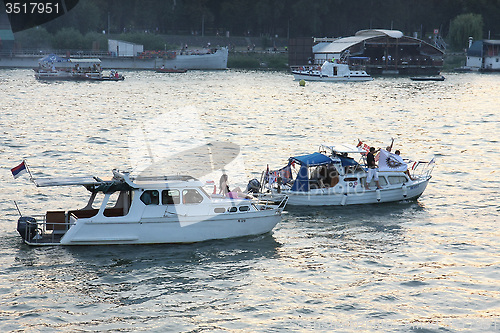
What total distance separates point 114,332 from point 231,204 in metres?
10.0

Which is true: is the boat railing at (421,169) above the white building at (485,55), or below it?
below

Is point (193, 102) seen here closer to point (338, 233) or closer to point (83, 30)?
point (338, 233)

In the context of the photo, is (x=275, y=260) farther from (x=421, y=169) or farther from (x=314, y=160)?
(x=421, y=169)

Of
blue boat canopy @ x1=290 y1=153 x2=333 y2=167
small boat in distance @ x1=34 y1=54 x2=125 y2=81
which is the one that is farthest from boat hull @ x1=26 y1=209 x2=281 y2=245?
small boat in distance @ x1=34 y1=54 x2=125 y2=81

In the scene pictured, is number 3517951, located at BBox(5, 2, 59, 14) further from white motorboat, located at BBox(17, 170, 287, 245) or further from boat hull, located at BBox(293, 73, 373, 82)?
white motorboat, located at BBox(17, 170, 287, 245)

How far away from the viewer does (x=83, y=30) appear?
195250 mm

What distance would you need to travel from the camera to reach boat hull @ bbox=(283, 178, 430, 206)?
37.1m

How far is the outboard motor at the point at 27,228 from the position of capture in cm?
2923

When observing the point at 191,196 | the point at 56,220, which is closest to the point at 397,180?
the point at 191,196

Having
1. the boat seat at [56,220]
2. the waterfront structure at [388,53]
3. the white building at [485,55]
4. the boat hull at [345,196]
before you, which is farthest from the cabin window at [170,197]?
the white building at [485,55]

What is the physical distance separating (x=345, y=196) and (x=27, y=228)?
1747cm

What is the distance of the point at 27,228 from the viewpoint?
29234 mm

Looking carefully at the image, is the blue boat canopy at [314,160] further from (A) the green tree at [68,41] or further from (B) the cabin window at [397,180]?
(A) the green tree at [68,41]

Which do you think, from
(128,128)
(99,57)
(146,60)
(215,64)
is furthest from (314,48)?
(128,128)
